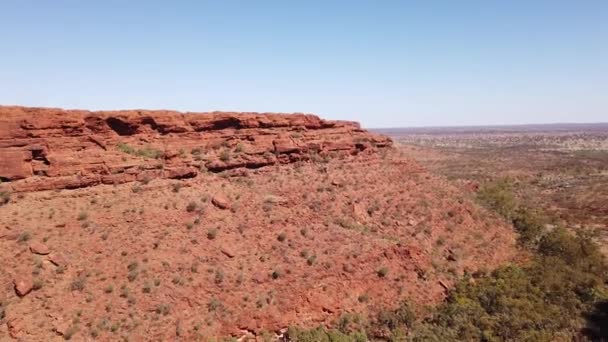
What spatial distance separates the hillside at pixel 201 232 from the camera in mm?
16188

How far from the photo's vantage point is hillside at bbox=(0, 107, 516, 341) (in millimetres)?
16188

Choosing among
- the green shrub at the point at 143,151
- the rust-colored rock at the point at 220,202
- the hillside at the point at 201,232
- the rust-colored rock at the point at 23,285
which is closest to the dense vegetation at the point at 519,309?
the hillside at the point at 201,232

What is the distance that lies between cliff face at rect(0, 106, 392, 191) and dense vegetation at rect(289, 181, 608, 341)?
11.3 meters

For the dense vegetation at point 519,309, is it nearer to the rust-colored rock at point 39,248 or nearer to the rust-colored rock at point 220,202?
the rust-colored rock at point 220,202

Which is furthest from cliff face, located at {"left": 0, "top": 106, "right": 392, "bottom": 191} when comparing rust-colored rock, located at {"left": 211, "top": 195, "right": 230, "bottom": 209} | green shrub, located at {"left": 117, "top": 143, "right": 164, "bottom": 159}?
rust-colored rock, located at {"left": 211, "top": 195, "right": 230, "bottom": 209}

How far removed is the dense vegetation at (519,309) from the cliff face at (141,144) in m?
11.3

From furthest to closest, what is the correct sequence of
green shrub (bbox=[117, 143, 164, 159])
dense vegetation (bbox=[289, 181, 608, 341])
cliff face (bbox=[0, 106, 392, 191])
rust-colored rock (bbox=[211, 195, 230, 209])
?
1. green shrub (bbox=[117, 143, 164, 159])
2. rust-colored rock (bbox=[211, 195, 230, 209])
3. cliff face (bbox=[0, 106, 392, 191])
4. dense vegetation (bbox=[289, 181, 608, 341])

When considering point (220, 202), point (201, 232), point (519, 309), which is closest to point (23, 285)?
point (201, 232)

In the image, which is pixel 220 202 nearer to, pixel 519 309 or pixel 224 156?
pixel 224 156

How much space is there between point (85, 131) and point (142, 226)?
6.01m

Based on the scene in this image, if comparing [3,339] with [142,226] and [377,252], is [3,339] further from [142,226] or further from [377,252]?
[377,252]

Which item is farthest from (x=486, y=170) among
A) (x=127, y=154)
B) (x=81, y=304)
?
(x=81, y=304)

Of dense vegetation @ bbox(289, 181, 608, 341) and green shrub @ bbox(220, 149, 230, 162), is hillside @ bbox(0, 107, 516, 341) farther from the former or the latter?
dense vegetation @ bbox(289, 181, 608, 341)

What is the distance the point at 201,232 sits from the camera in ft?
66.2
